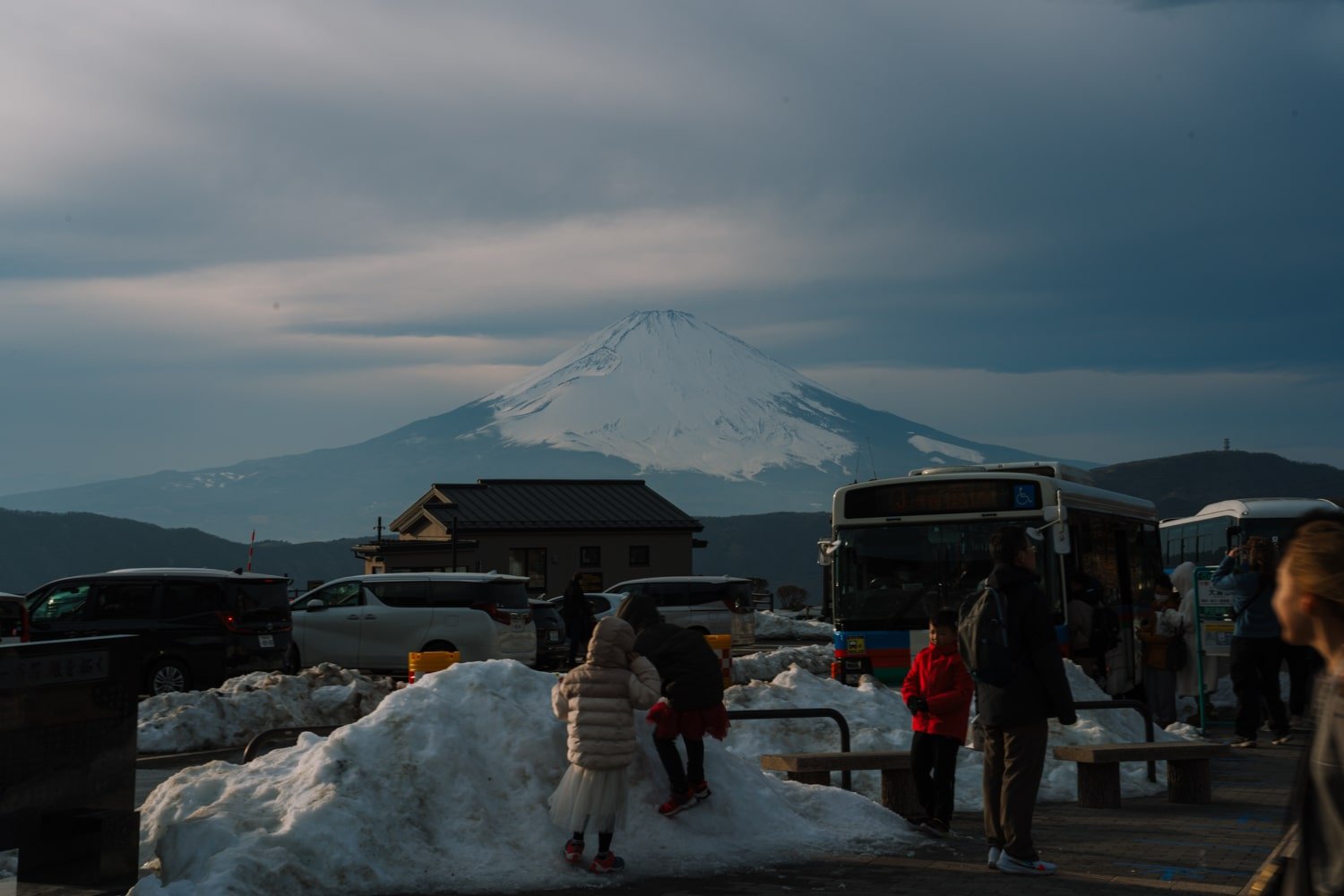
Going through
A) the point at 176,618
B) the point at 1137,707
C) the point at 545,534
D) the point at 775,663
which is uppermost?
the point at 545,534

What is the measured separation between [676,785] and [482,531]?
60.4 m

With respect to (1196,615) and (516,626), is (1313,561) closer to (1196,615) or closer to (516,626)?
(1196,615)

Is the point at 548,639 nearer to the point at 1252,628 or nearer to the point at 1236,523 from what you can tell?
the point at 1236,523

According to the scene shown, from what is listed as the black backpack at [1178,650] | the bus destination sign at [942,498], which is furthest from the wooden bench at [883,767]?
the black backpack at [1178,650]

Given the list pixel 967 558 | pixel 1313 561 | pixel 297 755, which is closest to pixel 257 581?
pixel 967 558

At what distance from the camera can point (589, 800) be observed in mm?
7902

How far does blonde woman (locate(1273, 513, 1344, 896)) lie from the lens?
10.3 ft

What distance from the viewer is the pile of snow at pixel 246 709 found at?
15391mm

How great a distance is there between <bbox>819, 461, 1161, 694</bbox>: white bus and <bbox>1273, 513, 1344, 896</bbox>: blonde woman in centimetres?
1204

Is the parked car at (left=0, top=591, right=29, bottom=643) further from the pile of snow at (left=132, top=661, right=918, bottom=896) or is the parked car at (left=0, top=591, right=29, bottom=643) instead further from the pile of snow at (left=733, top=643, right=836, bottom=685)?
the pile of snow at (left=733, top=643, right=836, bottom=685)

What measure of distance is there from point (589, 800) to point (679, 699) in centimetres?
110

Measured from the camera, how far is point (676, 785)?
28.3ft

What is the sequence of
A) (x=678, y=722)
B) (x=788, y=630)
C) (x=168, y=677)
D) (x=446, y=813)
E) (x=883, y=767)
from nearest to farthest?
(x=446, y=813) < (x=678, y=722) < (x=883, y=767) < (x=168, y=677) < (x=788, y=630)

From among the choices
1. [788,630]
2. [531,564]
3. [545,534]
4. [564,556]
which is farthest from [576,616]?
[564,556]
